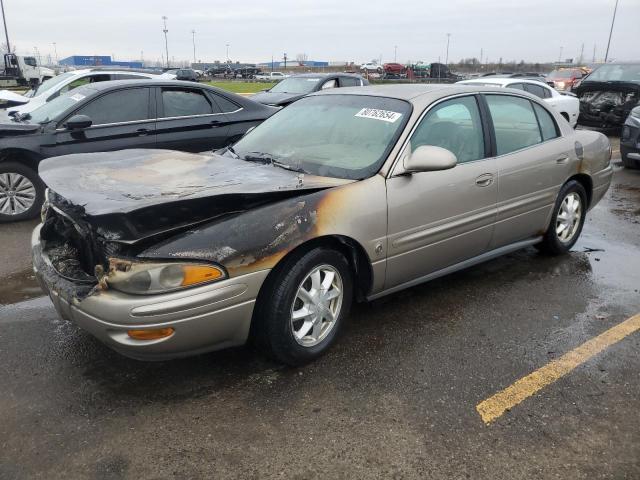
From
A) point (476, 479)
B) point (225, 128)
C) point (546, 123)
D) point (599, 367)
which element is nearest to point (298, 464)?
point (476, 479)

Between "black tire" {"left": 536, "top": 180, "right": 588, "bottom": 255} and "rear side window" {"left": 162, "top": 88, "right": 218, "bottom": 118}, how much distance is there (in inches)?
173

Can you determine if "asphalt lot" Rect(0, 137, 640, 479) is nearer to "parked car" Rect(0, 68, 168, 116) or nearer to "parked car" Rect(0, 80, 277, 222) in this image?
"parked car" Rect(0, 80, 277, 222)

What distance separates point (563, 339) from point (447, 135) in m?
1.54

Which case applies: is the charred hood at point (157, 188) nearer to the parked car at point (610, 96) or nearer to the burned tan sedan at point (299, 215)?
the burned tan sedan at point (299, 215)

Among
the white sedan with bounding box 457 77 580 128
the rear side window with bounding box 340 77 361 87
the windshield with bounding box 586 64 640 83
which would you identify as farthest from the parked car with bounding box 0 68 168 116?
the windshield with bounding box 586 64 640 83

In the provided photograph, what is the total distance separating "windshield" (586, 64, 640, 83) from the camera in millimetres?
12727

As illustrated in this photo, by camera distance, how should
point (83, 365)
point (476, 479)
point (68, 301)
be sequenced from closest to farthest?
point (476, 479), point (68, 301), point (83, 365)

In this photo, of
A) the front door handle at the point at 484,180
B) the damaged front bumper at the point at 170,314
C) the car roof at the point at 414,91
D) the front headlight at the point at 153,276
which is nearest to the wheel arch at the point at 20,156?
the car roof at the point at 414,91

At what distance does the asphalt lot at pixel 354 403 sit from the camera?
2.36 meters

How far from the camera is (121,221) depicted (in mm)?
2494

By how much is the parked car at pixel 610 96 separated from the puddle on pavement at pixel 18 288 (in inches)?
486

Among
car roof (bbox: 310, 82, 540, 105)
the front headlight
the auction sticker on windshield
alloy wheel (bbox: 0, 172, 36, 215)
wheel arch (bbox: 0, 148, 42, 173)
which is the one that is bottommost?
alloy wheel (bbox: 0, 172, 36, 215)

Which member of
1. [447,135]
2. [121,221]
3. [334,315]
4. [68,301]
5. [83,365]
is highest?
[447,135]

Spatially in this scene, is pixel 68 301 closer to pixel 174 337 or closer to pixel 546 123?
pixel 174 337
